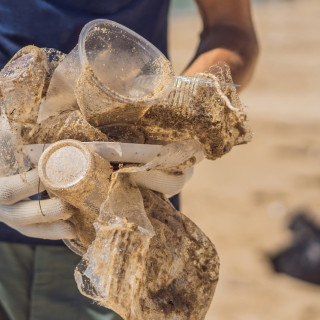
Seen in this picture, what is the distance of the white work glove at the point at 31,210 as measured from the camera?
1247 millimetres

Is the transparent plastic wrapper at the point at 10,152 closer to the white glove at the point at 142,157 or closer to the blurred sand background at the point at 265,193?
the white glove at the point at 142,157

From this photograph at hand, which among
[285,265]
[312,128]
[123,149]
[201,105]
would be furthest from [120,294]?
[312,128]

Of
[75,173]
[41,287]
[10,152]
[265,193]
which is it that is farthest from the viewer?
[265,193]

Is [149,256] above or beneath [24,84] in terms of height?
beneath

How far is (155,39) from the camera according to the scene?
5.65ft

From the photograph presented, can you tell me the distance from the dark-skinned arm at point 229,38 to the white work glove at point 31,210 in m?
0.49

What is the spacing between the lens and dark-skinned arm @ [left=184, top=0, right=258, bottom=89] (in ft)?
5.33

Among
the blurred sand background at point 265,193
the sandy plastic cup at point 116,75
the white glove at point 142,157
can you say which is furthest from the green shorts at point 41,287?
the blurred sand background at point 265,193

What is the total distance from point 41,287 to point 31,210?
1.43 ft

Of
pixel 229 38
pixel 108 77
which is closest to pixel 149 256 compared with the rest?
pixel 108 77

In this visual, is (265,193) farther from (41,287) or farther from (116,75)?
(116,75)

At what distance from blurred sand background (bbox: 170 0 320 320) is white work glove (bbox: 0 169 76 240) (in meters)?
2.00

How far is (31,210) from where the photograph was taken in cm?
129

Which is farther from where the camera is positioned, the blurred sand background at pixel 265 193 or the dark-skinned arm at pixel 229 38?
the blurred sand background at pixel 265 193
